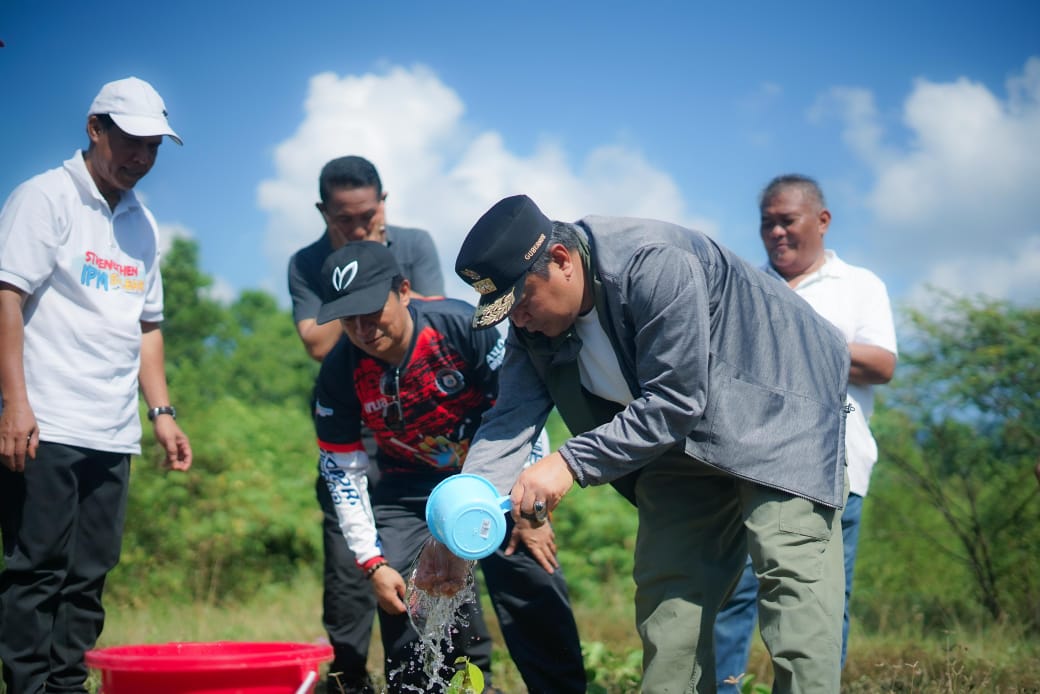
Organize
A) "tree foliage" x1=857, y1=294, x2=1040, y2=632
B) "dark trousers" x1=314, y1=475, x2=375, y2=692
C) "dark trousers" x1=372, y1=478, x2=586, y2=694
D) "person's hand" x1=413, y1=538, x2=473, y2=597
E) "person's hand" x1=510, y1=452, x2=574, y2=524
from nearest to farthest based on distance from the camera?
"person's hand" x1=510, y1=452, x2=574, y2=524 < "person's hand" x1=413, y1=538, x2=473, y2=597 < "dark trousers" x1=372, y1=478, x2=586, y2=694 < "dark trousers" x1=314, y1=475, x2=375, y2=692 < "tree foliage" x1=857, y1=294, x2=1040, y2=632

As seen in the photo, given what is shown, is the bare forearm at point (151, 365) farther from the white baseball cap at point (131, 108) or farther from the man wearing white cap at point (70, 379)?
the white baseball cap at point (131, 108)

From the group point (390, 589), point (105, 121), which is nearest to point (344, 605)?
point (390, 589)

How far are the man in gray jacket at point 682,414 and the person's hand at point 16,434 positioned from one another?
156cm

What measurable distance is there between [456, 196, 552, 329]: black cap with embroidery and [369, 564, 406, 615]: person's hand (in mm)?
1440

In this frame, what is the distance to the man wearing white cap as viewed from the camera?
3.73 m

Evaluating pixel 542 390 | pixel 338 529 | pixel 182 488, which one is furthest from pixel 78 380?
pixel 182 488

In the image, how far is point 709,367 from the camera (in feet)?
10.0

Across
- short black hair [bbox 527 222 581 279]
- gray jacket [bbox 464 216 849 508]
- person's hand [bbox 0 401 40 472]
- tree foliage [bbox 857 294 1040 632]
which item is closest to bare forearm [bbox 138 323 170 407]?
person's hand [bbox 0 401 40 472]

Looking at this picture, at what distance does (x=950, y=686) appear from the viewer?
4066 millimetres

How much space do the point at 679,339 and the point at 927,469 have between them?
5536 mm

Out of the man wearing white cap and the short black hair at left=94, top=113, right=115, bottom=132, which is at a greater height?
the short black hair at left=94, top=113, right=115, bottom=132

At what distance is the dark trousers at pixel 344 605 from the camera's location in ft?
15.9

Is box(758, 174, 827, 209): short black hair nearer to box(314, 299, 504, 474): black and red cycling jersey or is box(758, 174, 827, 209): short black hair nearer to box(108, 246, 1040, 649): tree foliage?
box(314, 299, 504, 474): black and red cycling jersey

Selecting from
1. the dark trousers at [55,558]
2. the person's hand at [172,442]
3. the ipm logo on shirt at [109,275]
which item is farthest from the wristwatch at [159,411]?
the ipm logo on shirt at [109,275]
